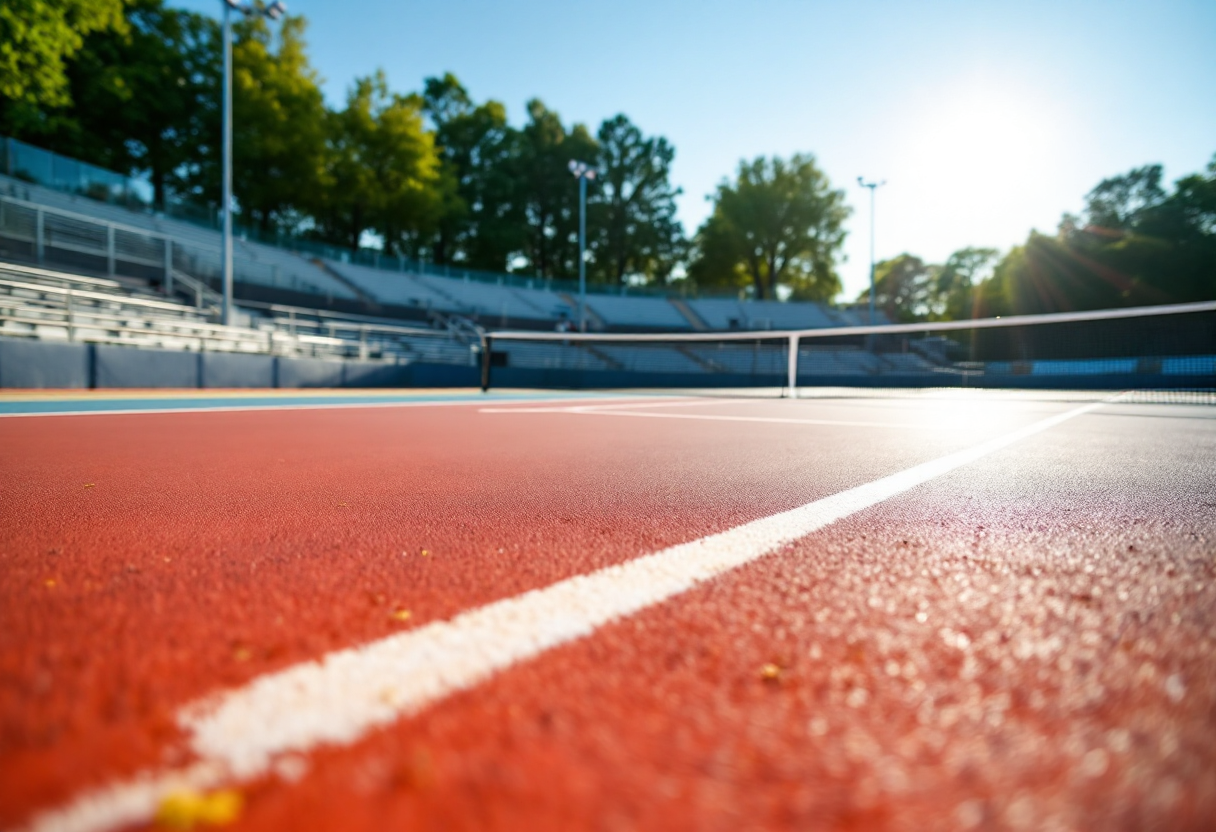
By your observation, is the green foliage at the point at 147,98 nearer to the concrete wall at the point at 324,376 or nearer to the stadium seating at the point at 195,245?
the stadium seating at the point at 195,245

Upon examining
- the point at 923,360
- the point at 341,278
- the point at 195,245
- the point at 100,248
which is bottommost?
the point at 923,360

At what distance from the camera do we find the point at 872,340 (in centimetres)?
3228

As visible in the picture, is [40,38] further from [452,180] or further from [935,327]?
[452,180]

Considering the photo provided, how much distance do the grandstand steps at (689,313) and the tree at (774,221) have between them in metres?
10.8

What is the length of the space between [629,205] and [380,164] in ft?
67.8

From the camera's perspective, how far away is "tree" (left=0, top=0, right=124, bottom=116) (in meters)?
15.3

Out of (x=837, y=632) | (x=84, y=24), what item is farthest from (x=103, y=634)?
(x=84, y=24)

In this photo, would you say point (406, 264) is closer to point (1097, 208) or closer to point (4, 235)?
point (4, 235)

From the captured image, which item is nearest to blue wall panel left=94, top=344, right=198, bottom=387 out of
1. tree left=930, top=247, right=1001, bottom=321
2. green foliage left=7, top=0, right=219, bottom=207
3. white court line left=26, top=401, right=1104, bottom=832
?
white court line left=26, top=401, right=1104, bottom=832

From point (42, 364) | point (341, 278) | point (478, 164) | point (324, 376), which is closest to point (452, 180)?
point (478, 164)

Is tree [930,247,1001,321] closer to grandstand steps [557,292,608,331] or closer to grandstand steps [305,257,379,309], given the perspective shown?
grandstand steps [557,292,608,331]

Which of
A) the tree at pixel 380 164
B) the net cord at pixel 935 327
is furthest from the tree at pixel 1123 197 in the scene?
the tree at pixel 380 164

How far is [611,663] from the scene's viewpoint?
3.10 feet

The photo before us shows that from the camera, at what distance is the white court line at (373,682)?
0.65m
